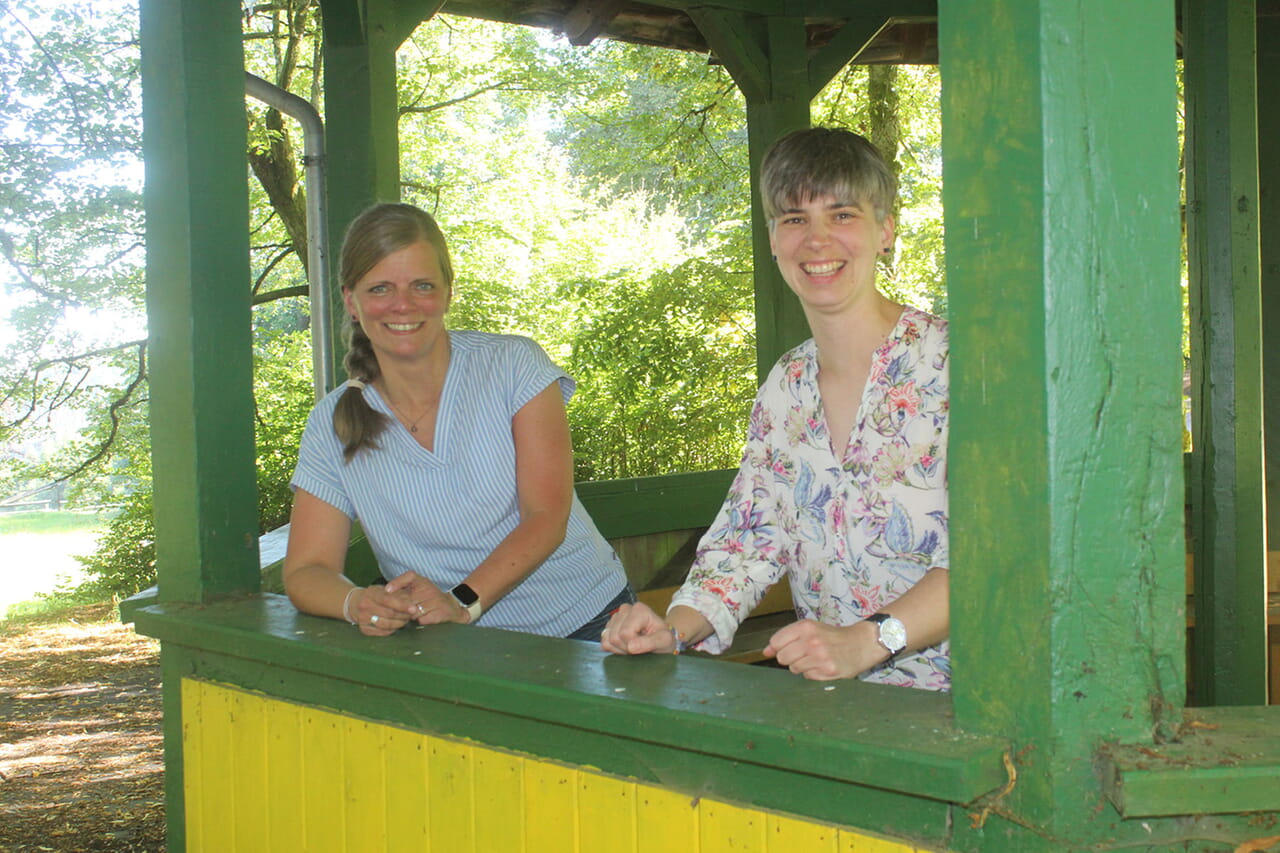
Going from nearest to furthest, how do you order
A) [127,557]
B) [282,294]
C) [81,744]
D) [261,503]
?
1. [81,744]
2. [282,294]
3. [261,503]
4. [127,557]

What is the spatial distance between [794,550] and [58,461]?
12.5 m

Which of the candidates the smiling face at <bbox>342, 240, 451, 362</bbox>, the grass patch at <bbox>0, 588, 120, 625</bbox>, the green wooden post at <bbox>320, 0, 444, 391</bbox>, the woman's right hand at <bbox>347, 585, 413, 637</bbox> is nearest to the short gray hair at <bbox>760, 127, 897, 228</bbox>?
the smiling face at <bbox>342, 240, 451, 362</bbox>

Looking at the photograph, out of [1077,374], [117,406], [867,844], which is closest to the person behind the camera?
[1077,374]

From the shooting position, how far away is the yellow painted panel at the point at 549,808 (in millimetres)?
1676

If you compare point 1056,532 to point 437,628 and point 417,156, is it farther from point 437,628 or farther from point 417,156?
point 417,156

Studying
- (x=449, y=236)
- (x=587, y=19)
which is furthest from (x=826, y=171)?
(x=449, y=236)

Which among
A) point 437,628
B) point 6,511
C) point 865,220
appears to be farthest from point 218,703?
point 6,511

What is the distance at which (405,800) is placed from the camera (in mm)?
1892

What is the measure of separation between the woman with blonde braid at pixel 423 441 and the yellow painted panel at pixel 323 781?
0.34 m

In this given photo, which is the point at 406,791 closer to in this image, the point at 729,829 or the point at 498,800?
the point at 498,800

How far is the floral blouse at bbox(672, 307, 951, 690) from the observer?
181 cm

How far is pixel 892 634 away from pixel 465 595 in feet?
2.74


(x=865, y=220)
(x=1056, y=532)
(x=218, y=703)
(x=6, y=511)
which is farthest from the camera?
(x=6, y=511)

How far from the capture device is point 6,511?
22828mm
